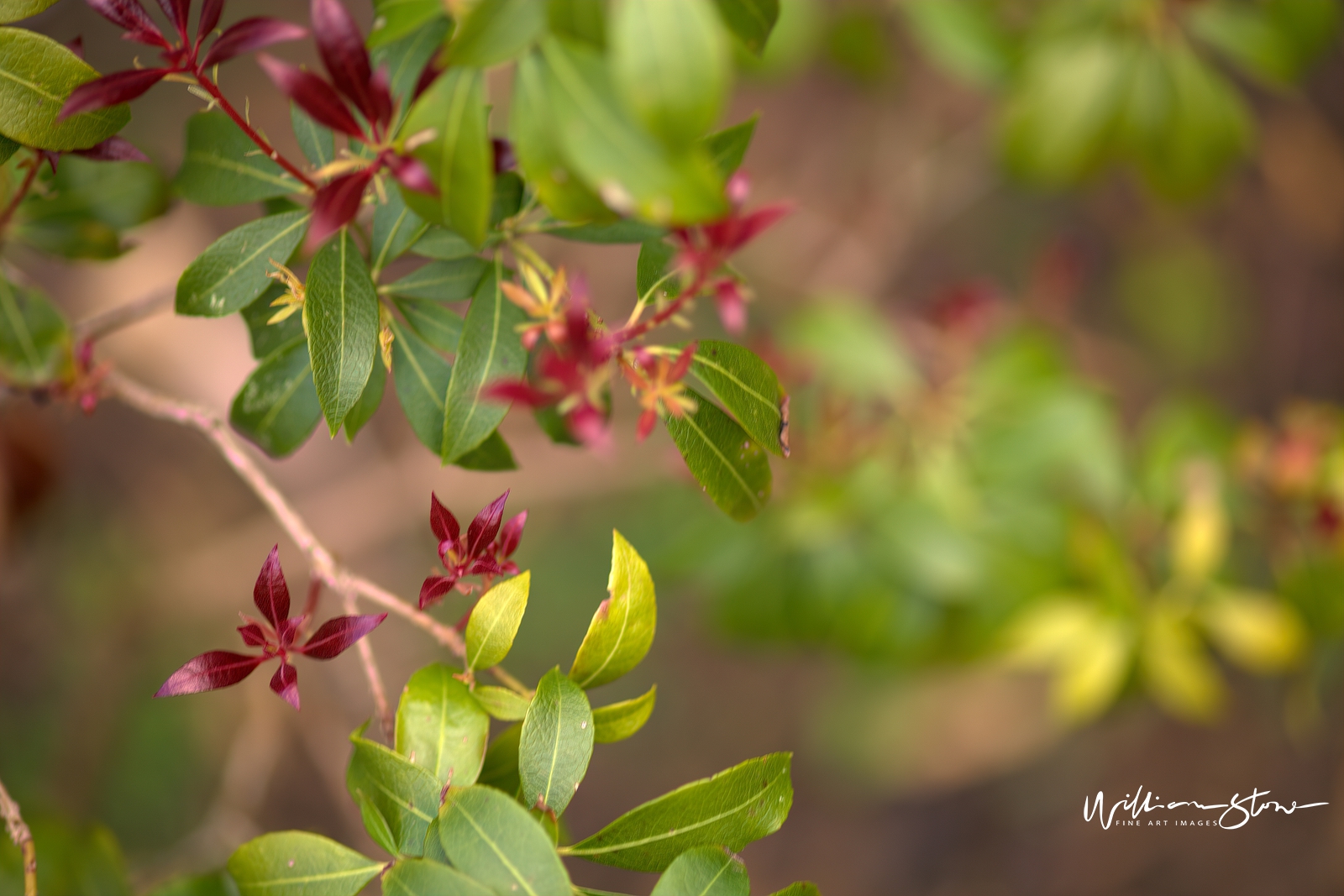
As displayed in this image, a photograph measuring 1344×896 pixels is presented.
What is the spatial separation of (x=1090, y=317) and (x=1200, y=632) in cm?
98

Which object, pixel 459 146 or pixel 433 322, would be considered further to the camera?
pixel 433 322

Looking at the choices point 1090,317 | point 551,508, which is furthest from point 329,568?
point 1090,317

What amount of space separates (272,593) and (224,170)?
373 mm

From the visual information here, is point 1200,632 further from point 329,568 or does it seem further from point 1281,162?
point 329,568

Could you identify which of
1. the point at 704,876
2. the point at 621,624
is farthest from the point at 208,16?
the point at 704,876

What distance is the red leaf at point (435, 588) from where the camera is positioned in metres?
0.66

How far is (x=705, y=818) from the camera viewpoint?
69cm

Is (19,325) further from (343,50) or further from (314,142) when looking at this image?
(343,50)

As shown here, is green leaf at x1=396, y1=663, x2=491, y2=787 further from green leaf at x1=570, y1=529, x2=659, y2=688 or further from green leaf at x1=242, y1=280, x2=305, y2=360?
green leaf at x1=242, y1=280, x2=305, y2=360

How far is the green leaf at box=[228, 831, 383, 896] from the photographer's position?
2.19 feet

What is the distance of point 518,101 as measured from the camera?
1.79ft
